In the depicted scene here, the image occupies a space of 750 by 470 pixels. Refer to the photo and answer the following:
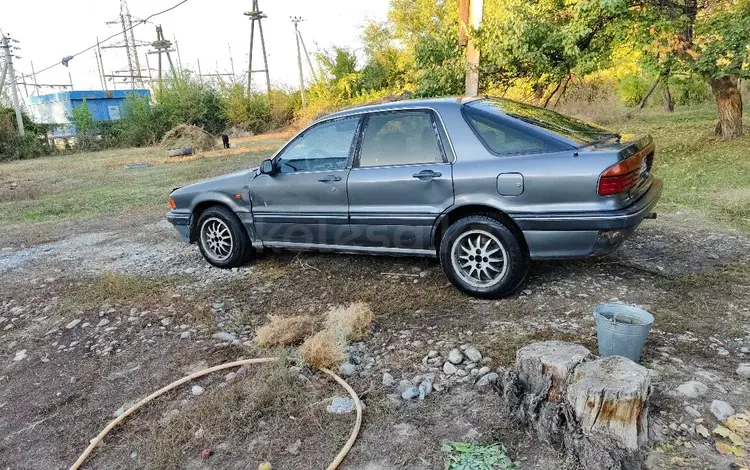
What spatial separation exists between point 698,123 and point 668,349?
45.9 ft

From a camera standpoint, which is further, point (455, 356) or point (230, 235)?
point (230, 235)

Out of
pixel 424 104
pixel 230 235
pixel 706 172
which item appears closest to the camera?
pixel 424 104

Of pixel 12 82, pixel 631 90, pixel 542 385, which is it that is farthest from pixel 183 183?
pixel 631 90

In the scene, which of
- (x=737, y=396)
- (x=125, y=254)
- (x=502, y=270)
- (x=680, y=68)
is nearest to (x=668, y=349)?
(x=737, y=396)

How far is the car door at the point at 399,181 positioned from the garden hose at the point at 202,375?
1.50m

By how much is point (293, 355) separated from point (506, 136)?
86.6 inches

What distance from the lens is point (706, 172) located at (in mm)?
8219

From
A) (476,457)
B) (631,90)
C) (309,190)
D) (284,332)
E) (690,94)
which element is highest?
(631,90)

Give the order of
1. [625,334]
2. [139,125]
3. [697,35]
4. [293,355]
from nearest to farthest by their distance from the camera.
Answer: [625,334], [293,355], [697,35], [139,125]

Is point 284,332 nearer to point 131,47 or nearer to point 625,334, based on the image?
point 625,334

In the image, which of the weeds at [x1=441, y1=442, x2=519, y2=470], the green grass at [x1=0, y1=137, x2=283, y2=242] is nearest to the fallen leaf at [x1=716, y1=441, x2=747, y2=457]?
the weeds at [x1=441, y1=442, x2=519, y2=470]

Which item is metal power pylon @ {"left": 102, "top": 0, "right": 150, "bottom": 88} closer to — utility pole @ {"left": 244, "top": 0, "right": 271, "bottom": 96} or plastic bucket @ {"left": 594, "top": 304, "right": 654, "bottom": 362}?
utility pole @ {"left": 244, "top": 0, "right": 271, "bottom": 96}

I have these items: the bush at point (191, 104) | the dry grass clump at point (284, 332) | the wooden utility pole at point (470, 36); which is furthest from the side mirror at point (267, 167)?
the bush at point (191, 104)

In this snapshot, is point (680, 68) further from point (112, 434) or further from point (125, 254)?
point (112, 434)
